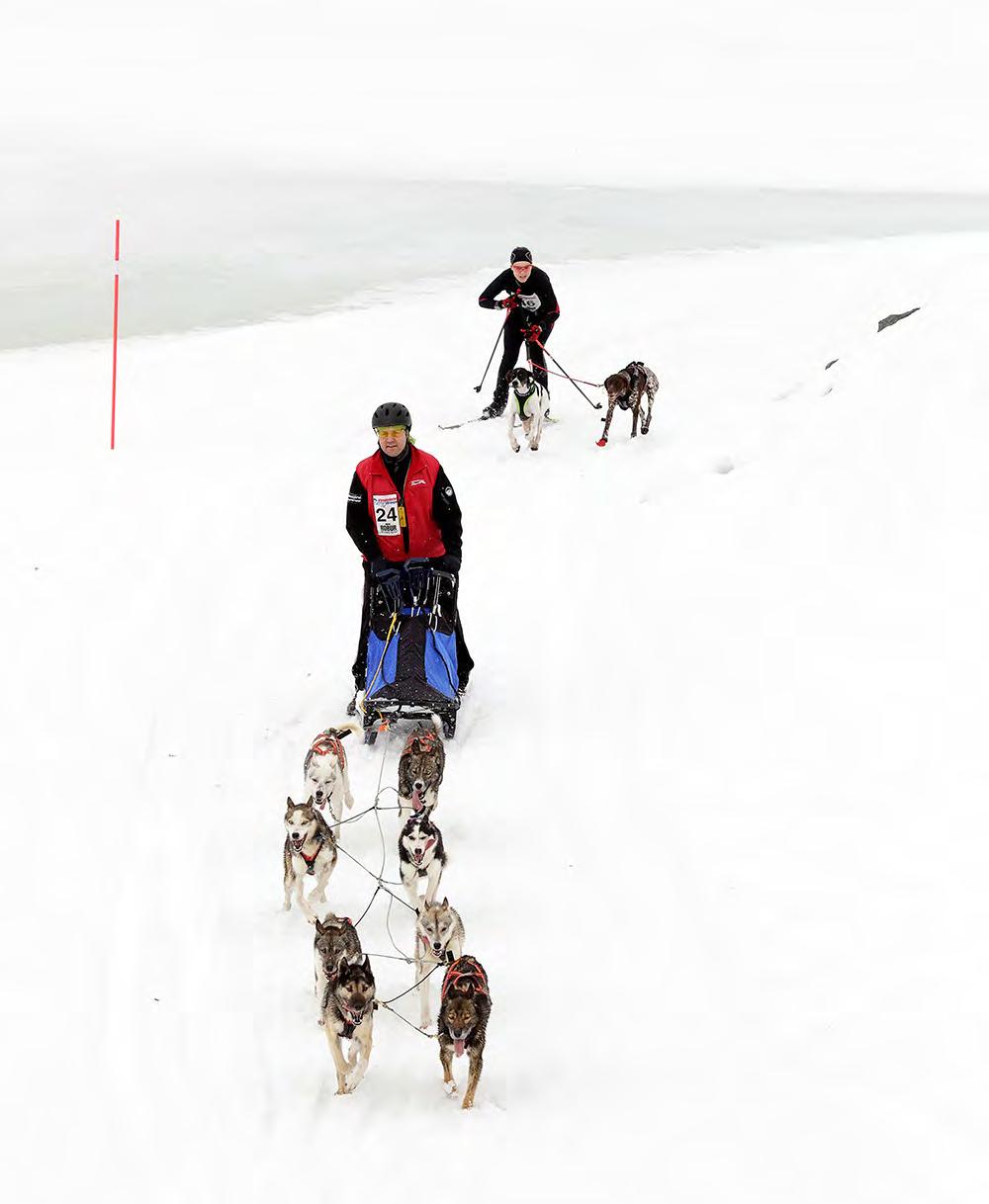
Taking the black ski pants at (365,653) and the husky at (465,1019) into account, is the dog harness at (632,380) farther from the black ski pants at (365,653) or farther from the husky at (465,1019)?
the husky at (465,1019)

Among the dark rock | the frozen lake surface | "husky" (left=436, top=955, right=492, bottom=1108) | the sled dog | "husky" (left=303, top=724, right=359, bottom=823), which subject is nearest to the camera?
"husky" (left=436, top=955, right=492, bottom=1108)

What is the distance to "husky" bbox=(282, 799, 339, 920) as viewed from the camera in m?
5.38

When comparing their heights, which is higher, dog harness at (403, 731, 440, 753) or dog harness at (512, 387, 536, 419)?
dog harness at (512, 387, 536, 419)

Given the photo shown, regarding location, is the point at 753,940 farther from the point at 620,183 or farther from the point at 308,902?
the point at 620,183

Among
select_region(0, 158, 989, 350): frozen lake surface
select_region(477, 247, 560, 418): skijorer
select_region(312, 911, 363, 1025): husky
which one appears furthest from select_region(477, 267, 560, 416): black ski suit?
select_region(312, 911, 363, 1025): husky

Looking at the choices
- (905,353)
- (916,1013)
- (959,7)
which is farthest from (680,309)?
(959,7)

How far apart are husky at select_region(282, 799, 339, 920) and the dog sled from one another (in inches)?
48.8

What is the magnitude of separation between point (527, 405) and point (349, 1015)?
22.3 ft

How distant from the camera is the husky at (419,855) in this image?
17.5 feet

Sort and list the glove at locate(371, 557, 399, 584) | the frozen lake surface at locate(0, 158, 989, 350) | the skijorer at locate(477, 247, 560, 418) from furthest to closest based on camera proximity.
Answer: the frozen lake surface at locate(0, 158, 989, 350) → the skijorer at locate(477, 247, 560, 418) → the glove at locate(371, 557, 399, 584)

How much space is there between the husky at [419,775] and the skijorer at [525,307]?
5.39m

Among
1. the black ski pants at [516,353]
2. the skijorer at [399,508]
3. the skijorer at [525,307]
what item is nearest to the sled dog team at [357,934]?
the skijorer at [399,508]

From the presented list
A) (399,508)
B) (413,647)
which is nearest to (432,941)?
(413,647)

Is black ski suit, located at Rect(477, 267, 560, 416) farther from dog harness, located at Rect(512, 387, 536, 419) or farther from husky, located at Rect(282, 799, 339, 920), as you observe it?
husky, located at Rect(282, 799, 339, 920)
